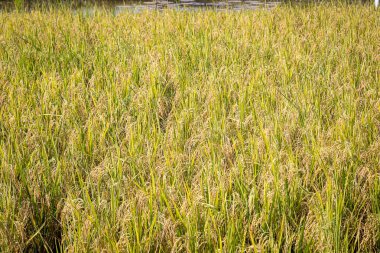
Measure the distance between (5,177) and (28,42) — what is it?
261 cm

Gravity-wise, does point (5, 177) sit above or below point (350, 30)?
below

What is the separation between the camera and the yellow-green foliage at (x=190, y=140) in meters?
1.69

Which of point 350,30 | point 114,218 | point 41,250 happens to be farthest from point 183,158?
point 350,30

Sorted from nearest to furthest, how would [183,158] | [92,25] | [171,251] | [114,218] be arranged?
1. [171,251]
2. [114,218]
3. [183,158]
4. [92,25]

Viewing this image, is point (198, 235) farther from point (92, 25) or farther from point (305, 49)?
point (92, 25)

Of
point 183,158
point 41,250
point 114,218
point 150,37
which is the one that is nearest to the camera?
point 114,218

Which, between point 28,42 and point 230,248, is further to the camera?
point 28,42

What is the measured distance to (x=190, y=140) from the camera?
2.37 metres

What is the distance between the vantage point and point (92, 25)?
5285mm

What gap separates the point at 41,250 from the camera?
1821 mm

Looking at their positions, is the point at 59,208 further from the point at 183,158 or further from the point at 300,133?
the point at 300,133

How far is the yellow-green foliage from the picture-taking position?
1.69 m

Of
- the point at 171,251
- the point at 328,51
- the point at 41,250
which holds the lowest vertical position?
the point at 41,250

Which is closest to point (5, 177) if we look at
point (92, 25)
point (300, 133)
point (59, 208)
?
point (59, 208)
